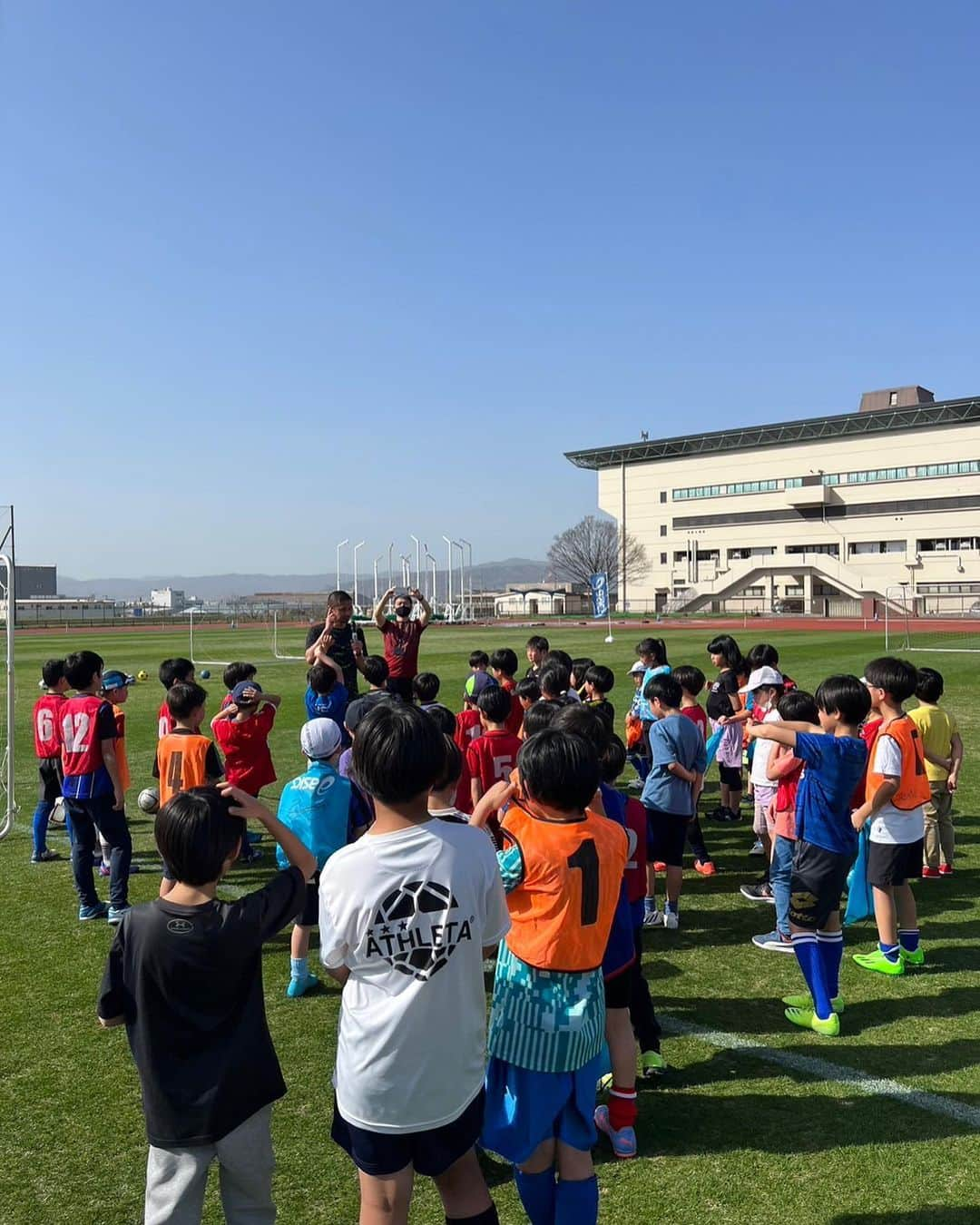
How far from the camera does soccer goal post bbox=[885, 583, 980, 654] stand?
103 feet

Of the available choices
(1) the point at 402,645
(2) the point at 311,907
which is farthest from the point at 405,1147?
(1) the point at 402,645

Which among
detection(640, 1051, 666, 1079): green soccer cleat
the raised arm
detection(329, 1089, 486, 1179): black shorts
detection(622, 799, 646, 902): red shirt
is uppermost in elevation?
the raised arm

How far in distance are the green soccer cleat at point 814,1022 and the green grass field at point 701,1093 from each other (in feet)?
0.23

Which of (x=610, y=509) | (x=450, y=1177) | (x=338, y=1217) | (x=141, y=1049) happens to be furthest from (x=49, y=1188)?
(x=610, y=509)

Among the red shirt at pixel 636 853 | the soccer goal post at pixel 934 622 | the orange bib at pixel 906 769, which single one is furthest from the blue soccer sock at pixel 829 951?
the soccer goal post at pixel 934 622

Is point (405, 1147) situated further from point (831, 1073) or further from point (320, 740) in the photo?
point (831, 1073)

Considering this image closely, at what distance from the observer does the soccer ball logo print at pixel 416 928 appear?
92.3 inches

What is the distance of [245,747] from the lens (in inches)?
265

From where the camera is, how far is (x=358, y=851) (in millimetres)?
2387

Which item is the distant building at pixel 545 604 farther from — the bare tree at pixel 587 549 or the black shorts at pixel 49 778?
the black shorts at pixel 49 778

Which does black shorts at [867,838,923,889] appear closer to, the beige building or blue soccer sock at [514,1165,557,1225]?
blue soccer sock at [514,1165,557,1225]

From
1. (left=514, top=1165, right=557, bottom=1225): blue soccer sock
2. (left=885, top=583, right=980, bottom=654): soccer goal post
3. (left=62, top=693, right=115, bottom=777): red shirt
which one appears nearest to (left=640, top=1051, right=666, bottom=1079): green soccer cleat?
(left=514, top=1165, right=557, bottom=1225): blue soccer sock

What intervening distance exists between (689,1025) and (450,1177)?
254cm

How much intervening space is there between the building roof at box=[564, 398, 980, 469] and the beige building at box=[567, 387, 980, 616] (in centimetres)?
12
